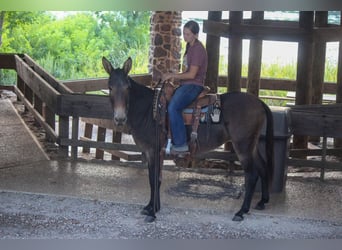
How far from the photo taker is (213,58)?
8.93 metres

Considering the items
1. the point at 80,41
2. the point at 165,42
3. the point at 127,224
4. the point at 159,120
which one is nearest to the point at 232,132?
the point at 159,120

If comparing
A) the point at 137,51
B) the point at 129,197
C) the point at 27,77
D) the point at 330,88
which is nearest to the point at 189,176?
the point at 129,197

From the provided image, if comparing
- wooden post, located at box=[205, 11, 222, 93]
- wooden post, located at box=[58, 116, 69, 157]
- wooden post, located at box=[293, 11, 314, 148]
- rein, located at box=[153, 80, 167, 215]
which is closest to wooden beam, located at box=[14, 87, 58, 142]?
wooden post, located at box=[58, 116, 69, 157]

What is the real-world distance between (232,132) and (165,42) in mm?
8530

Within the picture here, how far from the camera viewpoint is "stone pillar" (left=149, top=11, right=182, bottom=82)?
14297 mm

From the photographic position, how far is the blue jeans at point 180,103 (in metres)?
6.09

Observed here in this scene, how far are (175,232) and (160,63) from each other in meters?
9.32

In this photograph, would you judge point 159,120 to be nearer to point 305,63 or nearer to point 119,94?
point 119,94

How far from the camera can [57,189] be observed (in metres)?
6.74

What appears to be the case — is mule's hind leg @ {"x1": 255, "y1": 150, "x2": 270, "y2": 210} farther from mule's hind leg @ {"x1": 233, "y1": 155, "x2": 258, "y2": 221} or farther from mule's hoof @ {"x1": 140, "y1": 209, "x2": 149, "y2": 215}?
mule's hoof @ {"x1": 140, "y1": 209, "x2": 149, "y2": 215}

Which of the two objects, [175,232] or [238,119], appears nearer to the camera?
[175,232]

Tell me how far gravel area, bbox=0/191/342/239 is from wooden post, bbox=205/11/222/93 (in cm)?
316

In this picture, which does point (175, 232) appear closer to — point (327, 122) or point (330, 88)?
point (327, 122)

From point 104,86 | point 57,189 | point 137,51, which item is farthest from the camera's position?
point 137,51
